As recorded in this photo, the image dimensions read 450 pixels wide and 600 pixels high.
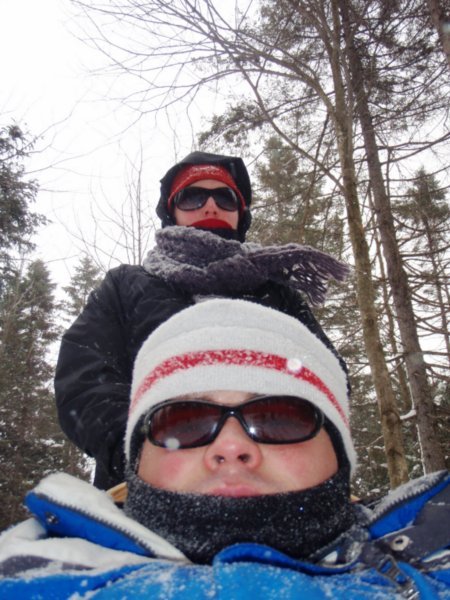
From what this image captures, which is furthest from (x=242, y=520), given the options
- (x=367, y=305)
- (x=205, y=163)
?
(x=367, y=305)

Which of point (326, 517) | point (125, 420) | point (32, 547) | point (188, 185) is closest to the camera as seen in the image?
point (32, 547)

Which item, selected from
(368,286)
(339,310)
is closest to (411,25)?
(339,310)

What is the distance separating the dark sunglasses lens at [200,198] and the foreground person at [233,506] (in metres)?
1.19

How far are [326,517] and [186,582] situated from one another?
0.36 meters

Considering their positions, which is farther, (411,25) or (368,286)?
(411,25)

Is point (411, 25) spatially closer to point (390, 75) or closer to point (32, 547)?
point (390, 75)

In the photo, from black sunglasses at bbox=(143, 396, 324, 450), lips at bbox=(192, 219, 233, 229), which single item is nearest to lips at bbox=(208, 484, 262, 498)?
black sunglasses at bbox=(143, 396, 324, 450)

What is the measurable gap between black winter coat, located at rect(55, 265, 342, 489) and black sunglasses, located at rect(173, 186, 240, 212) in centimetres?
42

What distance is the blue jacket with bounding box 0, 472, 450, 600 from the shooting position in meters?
0.81

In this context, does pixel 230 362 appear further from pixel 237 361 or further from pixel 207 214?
pixel 207 214

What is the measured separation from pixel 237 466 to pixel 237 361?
0.81 ft

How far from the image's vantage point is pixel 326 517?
1037 millimetres

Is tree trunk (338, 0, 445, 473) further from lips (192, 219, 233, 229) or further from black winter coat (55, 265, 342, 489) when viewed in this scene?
black winter coat (55, 265, 342, 489)

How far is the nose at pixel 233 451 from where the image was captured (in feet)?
3.40
